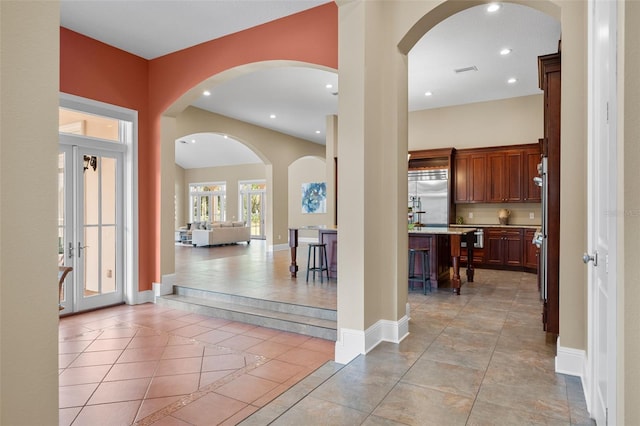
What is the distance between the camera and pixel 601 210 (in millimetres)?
1961

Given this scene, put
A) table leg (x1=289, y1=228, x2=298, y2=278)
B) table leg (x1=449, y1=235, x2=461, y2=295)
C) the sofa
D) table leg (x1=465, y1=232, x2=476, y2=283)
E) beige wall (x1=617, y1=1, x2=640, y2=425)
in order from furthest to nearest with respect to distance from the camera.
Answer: the sofa → table leg (x1=289, y1=228, x2=298, y2=278) → table leg (x1=465, y1=232, x2=476, y2=283) → table leg (x1=449, y1=235, x2=461, y2=295) → beige wall (x1=617, y1=1, x2=640, y2=425)

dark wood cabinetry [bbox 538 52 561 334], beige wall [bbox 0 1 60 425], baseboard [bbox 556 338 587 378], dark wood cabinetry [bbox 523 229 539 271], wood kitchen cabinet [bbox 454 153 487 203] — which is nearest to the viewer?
beige wall [bbox 0 1 60 425]

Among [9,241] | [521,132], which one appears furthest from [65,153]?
[521,132]

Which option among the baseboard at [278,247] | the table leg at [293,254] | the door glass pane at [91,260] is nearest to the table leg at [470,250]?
the table leg at [293,254]

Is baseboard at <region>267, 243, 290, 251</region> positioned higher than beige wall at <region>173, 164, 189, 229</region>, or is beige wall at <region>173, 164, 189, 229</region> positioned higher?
beige wall at <region>173, 164, 189, 229</region>

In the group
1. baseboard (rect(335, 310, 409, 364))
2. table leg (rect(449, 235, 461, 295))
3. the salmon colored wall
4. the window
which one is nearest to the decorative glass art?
the window

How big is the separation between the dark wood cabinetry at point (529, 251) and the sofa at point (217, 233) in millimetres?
9184

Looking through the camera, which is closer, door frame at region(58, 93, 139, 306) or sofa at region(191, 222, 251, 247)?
door frame at region(58, 93, 139, 306)

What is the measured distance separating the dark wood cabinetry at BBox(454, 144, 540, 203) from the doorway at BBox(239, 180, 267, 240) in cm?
952

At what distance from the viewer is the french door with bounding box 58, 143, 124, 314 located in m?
4.90

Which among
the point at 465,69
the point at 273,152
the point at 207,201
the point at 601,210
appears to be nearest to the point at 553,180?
the point at 601,210

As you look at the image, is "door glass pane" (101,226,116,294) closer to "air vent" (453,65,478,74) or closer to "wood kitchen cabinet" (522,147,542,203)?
"air vent" (453,65,478,74)

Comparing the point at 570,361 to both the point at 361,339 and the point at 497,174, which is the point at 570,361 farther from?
the point at 497,174

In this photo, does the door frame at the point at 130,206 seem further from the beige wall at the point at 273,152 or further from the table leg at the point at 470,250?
the table leg at the point at 470,250
